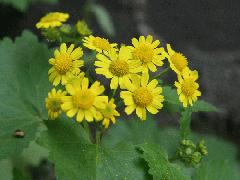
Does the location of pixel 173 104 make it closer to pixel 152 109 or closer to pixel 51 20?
pixel 152 109

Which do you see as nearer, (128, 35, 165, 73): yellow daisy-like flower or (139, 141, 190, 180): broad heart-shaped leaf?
(139, 141, 190, 180): broad heart-shaped leaf

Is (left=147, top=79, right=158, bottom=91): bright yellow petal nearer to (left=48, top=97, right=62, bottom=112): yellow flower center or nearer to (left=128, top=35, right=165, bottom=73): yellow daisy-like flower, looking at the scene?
(left=128, top=35, right=165, bottom=73): yellow daisy-like flower

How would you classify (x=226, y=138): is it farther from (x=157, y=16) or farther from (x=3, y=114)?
(x=3, y=114)

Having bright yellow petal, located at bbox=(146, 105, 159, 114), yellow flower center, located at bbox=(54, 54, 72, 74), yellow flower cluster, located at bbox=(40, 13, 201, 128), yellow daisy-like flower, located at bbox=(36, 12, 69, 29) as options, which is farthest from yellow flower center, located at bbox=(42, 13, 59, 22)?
bright yellow petal, located at bbox=(146, 105, 159, 114)

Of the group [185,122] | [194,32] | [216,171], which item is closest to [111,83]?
[185,122]

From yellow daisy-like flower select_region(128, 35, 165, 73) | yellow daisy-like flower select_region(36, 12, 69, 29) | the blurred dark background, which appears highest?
the blurred dark background

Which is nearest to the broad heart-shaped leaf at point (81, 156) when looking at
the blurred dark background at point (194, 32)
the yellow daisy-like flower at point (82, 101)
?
the yellow daisy-like flower at point (82, 101)

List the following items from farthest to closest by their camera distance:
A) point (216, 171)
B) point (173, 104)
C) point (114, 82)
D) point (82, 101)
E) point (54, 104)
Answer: point (216, 171), point (173, 104), point (114, 82), point (54, 104), point (82, 101)
